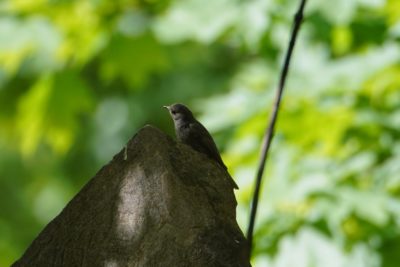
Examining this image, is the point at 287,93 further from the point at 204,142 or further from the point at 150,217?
the point at 150,217

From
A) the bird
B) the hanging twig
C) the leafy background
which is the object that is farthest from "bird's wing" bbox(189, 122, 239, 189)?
the leafy background

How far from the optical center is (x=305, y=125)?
477 centimetres

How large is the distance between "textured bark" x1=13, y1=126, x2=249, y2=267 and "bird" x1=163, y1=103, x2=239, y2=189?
14 cm

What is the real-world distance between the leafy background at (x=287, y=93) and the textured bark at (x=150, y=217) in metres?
1.77

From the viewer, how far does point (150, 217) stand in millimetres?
2693

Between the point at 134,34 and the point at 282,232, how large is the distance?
1.51 metres

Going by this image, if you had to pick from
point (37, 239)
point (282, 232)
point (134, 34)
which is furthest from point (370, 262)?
point (37, 239)

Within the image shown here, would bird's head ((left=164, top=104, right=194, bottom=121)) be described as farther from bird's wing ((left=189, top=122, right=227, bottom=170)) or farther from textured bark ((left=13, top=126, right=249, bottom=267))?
textured bark ((left=13, top=126, right=249, bottom=267))

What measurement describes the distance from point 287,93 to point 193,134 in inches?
70.2

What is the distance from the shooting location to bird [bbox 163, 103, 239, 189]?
3.00 meters

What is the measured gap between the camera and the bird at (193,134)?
300cm

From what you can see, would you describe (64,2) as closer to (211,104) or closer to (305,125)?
(211,104)

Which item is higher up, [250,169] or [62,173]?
[62,173]

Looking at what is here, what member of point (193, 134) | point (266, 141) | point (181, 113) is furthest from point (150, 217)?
point (181, 113)
